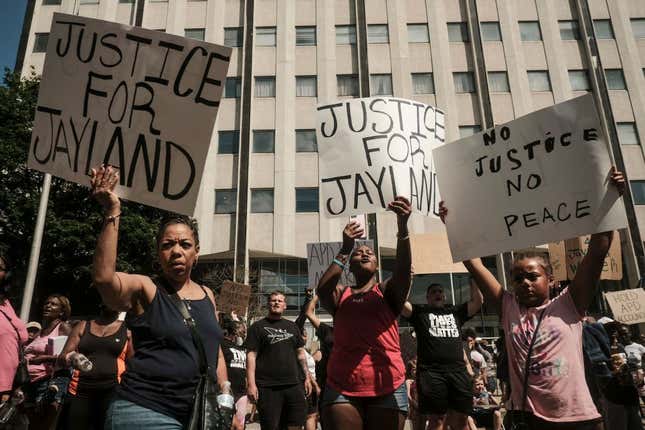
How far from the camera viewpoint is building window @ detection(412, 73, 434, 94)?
26.8 m

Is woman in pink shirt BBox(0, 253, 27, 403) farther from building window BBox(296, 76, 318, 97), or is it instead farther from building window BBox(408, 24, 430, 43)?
building window BBox(408, 24, 430, 43)

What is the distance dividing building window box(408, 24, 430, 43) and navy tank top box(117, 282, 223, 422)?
28338 millimetres

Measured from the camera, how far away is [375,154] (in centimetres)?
448

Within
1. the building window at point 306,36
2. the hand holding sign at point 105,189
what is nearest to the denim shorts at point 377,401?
the hand holding sign at point 105,189

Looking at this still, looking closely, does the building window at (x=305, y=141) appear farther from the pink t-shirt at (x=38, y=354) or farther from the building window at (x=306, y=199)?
the pink t-shirt at (x=38, y=354)

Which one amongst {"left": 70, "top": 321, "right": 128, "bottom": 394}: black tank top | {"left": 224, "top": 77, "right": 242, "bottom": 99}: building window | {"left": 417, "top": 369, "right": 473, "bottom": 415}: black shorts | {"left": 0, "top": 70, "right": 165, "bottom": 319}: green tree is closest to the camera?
{"left": 70, "top": 321, "right": 128, "bottom": 394}: black tank top

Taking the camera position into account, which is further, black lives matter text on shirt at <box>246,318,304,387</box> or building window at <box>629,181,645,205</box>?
building window at <box>629,181,645,205</box>

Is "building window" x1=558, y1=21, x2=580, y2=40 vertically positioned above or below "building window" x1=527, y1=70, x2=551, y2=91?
above

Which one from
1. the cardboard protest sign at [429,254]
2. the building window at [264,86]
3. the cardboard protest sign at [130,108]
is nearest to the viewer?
the cardboard protest sign at [130,108]

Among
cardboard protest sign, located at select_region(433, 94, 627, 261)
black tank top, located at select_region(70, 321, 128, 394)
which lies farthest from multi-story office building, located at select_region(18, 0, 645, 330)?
cardboard protest sign, located at select_region(433, 94, 627, 261)

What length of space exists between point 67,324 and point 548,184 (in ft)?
18.6

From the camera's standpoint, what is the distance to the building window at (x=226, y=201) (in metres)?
25.5

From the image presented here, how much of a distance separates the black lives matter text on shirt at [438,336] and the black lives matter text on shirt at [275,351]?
159cm

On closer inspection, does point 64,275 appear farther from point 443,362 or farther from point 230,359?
point 443,362
